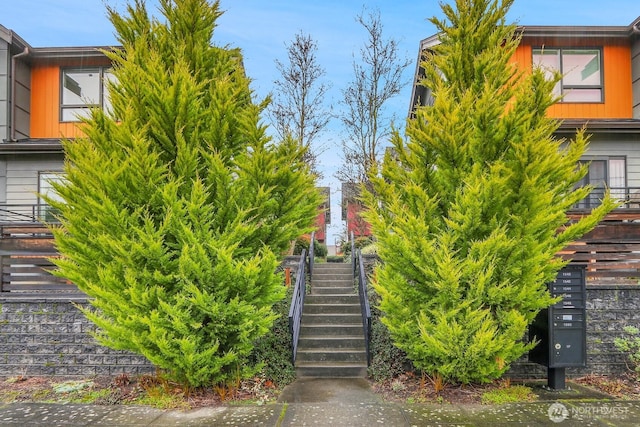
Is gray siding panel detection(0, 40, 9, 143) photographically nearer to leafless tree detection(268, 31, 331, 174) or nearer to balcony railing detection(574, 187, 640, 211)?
leafless tree detection(268, 31, 331, 174)

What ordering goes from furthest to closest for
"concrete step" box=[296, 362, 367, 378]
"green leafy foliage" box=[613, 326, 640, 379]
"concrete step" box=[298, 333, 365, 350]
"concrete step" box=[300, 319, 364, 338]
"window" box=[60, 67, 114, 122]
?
"window" box=[60, 67, 114, 122] → "concrete step" box=[300, 319, 364, 338] → "concrete step" box=[298, 333, 365, 350] → "concrete step" box=[296, 362, 367, 378] → "green leafy foliage" box=[613, 326, 640, 379]

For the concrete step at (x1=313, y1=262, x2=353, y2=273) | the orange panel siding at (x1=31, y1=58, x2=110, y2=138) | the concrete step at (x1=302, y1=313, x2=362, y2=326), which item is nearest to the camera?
the concrete step at (x1=302, y1=313, x2=362, y2=326)

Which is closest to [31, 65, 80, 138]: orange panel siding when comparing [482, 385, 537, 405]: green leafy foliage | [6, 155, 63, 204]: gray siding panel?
[6, 155, 63, 204]: gray siding panel

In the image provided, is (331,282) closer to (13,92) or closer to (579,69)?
(579,69)

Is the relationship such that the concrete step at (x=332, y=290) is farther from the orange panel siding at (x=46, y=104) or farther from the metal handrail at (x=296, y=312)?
the orange panel siding at (x=46, y=104)

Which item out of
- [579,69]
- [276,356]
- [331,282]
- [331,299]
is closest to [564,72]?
[579,69]

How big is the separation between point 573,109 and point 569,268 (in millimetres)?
7894

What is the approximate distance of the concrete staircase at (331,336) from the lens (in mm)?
6504

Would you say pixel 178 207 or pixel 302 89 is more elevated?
pixel 302 89

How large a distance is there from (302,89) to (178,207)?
40.0 feet

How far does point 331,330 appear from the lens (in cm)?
747

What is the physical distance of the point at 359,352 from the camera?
6844 mm

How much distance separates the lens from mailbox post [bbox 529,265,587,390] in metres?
5.61

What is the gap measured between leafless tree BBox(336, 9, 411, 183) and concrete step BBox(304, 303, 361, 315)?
26.8ft
